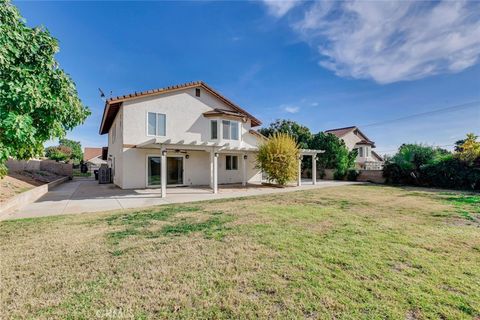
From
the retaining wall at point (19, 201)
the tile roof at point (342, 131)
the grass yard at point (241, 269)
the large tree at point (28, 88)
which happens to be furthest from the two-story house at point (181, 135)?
the tile roof at point (342, 131)

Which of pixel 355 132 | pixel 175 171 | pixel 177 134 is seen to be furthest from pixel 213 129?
pixel 355 132

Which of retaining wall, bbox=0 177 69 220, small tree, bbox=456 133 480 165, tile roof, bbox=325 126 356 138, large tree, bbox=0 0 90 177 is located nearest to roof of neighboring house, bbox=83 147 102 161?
retaining wall, bbox=0 177 69 220

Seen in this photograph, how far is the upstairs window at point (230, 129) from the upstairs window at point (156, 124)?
4.51 meters

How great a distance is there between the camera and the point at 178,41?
15016mm

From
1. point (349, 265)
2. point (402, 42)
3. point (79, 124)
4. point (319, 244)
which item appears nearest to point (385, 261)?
point (349, 265)

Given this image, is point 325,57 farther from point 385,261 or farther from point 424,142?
point 385,261

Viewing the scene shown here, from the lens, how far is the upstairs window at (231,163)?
19016 millimetres

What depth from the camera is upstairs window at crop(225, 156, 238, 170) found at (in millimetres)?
19016

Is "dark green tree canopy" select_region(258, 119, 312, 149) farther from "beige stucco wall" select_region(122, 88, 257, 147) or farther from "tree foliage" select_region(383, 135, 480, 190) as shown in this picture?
"beige stucco wall" select_region(122, 88, 257, 147)

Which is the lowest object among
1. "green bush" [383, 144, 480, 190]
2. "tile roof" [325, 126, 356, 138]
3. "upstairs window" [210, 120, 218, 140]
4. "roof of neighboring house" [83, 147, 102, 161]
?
"green bush" [383, 144, 480, 190]

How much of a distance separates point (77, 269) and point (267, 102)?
25.6m

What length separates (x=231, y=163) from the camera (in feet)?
63.0

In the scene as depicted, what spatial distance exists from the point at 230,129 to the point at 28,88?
1393 centimetres

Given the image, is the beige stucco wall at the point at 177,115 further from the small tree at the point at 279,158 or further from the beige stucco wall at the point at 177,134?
the small tree at the point at 279,158
